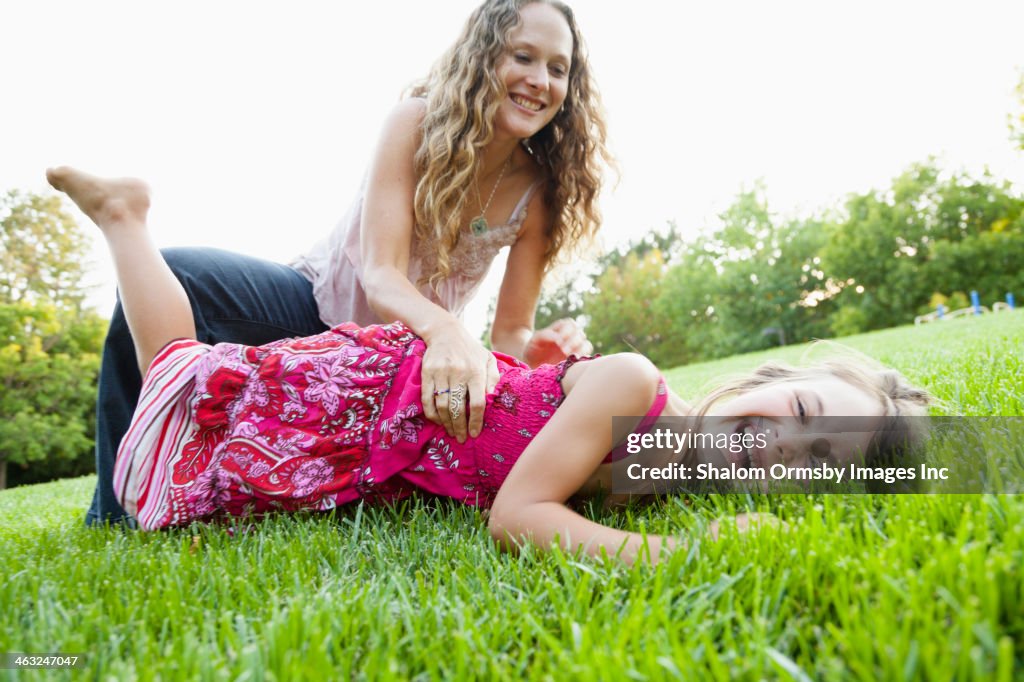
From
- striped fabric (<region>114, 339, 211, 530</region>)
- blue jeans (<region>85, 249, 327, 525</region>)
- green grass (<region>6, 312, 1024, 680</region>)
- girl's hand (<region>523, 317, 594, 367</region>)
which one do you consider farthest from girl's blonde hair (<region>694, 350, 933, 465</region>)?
blue jeans (<region>85, 249, 327, 525</region>)

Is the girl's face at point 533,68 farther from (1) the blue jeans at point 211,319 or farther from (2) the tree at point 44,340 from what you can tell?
(2) the tree at point 44,340

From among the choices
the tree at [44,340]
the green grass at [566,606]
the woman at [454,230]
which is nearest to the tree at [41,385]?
the tree at [44,340]

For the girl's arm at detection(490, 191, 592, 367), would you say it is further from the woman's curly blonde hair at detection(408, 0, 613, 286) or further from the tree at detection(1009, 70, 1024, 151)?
the tree at detection(1009, 70, 1024, 151)

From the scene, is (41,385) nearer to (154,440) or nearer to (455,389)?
(154,440)

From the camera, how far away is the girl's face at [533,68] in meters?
2.83

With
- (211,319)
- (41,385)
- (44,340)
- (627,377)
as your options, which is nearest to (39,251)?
(44,340)

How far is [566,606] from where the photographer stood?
110cm

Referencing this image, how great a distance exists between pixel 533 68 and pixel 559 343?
1.24 metres

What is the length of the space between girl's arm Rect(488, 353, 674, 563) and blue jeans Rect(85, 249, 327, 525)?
1.39 metres

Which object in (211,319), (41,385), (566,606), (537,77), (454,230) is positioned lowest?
A: (41,385)

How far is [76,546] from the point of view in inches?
74.5

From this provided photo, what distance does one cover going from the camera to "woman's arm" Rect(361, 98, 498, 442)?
2012 millimetres

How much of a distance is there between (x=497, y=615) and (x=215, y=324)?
2059mm

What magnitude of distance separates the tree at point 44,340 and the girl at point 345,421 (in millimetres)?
19353
